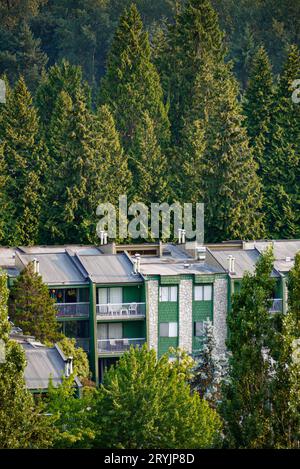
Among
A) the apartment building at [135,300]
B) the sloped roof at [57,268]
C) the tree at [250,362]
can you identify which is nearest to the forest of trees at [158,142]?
the sloped roof at [57,268]

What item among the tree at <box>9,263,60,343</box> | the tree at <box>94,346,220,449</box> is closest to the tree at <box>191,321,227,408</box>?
the tree at <box>9,263,60,343</box>

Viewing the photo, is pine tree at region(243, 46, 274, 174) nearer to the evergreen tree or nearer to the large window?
the evergreen tree

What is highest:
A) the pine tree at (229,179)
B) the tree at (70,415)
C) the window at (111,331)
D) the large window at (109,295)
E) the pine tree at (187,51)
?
the pine tree at (187,51)

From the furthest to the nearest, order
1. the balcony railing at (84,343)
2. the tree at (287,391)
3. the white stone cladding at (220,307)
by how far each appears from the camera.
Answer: the white stone cladding at (220,307), the balcony railing at (84,343), the tree at (287,391)

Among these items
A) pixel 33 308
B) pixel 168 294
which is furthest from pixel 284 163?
pixel 33 308

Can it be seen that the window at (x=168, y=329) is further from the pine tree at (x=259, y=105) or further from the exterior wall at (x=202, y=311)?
the pine tree at (x=259, y=105)

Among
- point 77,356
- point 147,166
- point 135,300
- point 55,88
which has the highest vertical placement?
point 55,88

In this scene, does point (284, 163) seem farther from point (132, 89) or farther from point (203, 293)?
point (203, 293)
